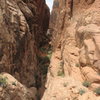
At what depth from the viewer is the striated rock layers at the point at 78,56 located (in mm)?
13359

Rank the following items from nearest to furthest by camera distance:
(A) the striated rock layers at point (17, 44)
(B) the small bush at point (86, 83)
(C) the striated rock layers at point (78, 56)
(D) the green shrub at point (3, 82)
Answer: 1. (C) the striated rock layers at point (78, 56)
2. (B) the small bush at point (86, 83)
3. (D) the green shrub at point (3, 82)
4. (A) the striated rock layers at point (17, 44)

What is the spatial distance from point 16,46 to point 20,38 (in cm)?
116

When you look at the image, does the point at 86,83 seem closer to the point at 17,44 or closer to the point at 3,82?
the point at 3,82

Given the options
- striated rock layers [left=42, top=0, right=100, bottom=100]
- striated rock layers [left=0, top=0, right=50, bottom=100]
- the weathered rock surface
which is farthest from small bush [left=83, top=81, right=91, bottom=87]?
striated rock layers [left=0, top=0, right=50, bottom=100]

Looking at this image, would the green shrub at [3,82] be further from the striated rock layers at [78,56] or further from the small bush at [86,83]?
the small bush at [86,83]

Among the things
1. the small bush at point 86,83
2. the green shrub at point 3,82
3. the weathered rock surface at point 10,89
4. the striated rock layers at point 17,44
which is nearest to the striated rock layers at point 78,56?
the small bush at point 86,83

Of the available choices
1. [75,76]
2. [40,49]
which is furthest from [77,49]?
[40,49]

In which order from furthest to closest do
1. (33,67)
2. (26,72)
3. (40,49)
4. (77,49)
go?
(40,49), (33,67), (26,72), (77,49)

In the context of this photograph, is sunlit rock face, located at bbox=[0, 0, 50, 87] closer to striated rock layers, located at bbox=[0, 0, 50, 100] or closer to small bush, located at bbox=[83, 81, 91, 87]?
striated rock layers, located at bbox=[0, 0, 50, 100]

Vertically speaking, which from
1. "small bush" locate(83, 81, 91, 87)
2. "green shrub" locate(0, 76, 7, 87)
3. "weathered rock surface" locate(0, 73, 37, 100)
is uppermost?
"small bush" locate(83, 81, 91, 87)

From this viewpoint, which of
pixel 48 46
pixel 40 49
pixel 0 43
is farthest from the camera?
pixel 48 46

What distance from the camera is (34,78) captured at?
2394cm

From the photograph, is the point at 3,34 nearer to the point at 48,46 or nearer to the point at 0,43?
the point at 0,43

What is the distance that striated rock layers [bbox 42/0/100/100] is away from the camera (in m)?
13.4
